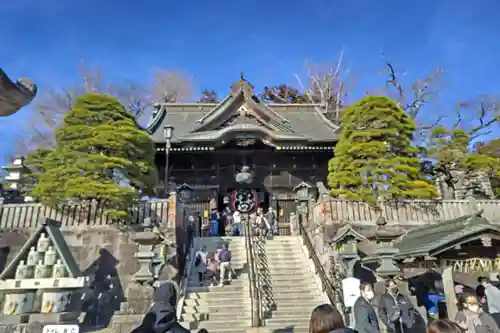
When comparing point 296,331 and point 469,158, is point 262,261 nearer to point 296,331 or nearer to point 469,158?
point 296,331

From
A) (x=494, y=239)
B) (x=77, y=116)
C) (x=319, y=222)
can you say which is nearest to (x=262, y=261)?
(x=319, y=222)

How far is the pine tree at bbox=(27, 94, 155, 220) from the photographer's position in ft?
42.7

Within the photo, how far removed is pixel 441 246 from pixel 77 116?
13424 mm

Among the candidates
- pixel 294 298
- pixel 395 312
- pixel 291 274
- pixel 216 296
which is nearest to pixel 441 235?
pixel 395 312

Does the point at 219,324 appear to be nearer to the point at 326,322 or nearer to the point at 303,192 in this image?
the point at 326,322

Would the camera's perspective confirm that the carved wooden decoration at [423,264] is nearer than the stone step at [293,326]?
Yes

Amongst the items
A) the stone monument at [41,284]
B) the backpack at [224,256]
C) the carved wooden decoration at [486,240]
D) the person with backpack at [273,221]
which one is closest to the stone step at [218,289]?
the backpack at [224,256]

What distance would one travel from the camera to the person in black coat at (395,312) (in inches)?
264

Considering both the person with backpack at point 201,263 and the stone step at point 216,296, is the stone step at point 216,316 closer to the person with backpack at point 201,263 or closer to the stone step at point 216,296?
the stone step at point 216,296

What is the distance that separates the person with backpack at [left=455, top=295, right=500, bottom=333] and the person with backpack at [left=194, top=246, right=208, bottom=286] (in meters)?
8.72

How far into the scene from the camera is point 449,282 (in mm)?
7594

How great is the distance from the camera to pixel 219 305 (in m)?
10.6

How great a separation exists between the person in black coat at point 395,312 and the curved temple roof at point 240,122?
1298cm

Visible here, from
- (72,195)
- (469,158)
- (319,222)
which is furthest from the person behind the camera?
(469,158)
